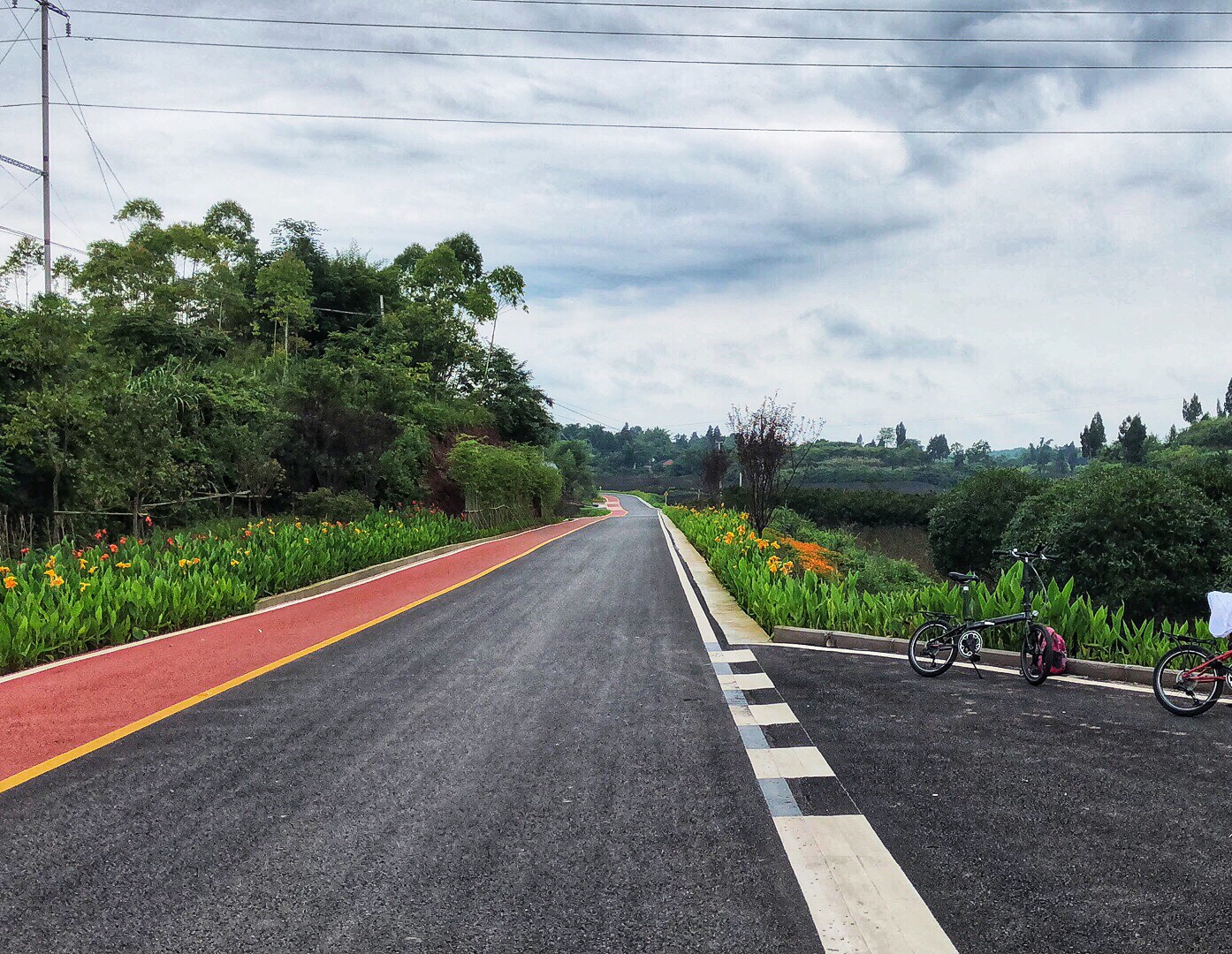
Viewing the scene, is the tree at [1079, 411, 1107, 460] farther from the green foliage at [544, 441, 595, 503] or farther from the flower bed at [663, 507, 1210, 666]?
the flower bed at [663, 507, 1210, 666]

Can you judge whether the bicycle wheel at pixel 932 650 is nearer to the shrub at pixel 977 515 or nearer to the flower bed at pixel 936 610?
the flower bed at pixel 936 610

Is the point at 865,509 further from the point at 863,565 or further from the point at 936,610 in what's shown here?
the point at 936,610

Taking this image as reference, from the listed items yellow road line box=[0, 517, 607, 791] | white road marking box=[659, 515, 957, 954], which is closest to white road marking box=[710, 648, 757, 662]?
white road marking box=[659, 515, 957, 954]

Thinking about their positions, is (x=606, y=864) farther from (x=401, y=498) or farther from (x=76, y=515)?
(x=401, y=498)

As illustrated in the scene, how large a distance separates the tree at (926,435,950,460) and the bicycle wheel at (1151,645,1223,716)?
164m

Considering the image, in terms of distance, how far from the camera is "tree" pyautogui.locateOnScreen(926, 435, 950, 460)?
536ft

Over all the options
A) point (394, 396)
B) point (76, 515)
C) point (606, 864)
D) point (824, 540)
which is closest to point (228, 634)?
point (606, 864)

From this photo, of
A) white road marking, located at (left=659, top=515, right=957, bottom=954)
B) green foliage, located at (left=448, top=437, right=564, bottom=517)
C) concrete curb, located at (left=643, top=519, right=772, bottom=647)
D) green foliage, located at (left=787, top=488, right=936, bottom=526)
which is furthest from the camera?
green foliage, located at (left=787, top=488, right=936, bottom=526)

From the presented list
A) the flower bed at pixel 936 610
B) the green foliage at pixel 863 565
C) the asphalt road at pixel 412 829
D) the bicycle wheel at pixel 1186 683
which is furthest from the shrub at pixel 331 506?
the bicycle wheel at pixel 1186 683

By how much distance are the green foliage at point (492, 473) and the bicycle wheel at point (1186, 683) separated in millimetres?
24814

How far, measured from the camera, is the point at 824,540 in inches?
1313

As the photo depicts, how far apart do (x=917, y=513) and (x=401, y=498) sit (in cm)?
3592

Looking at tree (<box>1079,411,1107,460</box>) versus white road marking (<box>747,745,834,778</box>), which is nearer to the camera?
white road marking (<box>747,745,834,778</box>)

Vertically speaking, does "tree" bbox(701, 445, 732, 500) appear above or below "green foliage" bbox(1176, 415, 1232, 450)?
below
